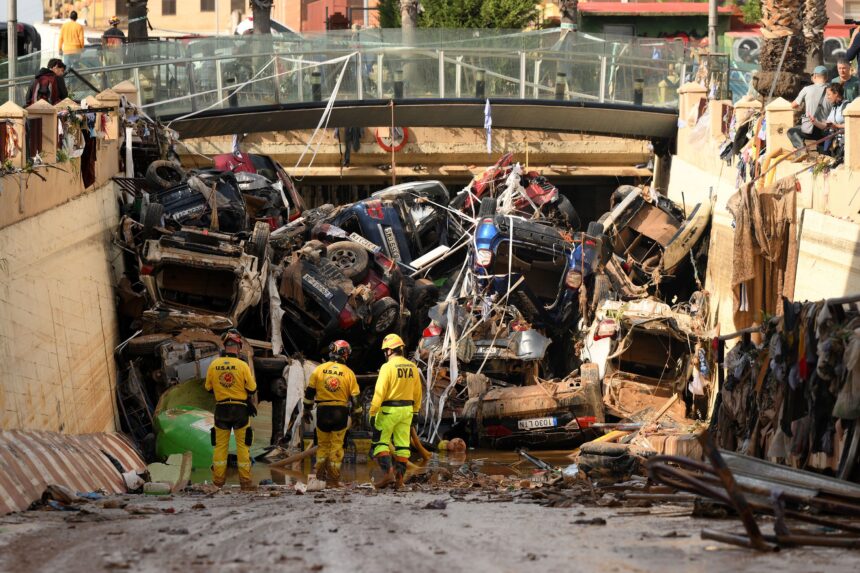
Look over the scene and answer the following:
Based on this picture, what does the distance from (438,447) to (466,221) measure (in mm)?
7272

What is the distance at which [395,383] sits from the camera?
49.4ft

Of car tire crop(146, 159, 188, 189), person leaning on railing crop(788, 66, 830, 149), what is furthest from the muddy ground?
car tire crop(146, 159, 188, 189)

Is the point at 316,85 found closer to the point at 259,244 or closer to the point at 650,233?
the point at 650,233

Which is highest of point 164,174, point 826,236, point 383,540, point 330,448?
point 826,236

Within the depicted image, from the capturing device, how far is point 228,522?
10.7m

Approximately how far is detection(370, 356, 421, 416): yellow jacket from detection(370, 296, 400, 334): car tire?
7.96 meters

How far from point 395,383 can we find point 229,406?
1.93m

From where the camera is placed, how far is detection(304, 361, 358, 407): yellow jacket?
622 inches

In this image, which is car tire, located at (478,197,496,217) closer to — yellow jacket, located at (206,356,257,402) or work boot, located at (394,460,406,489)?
yellow jacket, located at (206,356,257,402)

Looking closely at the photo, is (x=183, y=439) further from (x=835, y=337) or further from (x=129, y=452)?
(x=835, y=337)

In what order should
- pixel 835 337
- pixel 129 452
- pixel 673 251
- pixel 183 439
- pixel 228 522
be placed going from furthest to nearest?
pixel 673 251 < pixel 183 439 < pixel 129 452 < pixel 835 337 < pixel 228 522

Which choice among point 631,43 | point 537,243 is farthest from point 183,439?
point 631,43

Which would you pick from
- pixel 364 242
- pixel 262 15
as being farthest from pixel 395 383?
pixel 262 15

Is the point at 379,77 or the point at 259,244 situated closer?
the point at 259,244
